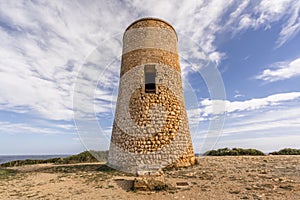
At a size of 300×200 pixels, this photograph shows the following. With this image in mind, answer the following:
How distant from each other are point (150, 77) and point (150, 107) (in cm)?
379

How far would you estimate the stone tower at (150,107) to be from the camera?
1027cm

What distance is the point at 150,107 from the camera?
1083cm

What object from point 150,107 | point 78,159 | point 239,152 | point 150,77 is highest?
point 150,77

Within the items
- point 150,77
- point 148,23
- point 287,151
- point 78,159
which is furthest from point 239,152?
point 78,159

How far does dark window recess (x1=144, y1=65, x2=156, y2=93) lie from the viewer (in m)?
11.7

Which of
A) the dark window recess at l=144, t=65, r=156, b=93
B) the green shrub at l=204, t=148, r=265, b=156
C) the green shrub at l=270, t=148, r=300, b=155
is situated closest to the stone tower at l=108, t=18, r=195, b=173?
the dark window recess at l=144, t=65, r=156, b=93

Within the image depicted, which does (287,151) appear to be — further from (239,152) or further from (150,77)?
(150,77)

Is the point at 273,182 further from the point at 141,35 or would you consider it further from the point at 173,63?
the point at 141,35

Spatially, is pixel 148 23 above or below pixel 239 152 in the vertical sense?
above

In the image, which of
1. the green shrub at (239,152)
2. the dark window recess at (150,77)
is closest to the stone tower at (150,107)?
the dark window recess at (150,77)

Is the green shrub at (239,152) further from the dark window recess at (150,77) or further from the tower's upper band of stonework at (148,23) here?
the tower's upper band of stonework at (148,23)

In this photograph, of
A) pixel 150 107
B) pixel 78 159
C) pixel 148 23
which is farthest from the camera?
pixel 78 159

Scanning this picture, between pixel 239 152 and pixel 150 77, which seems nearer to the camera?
pixel 150 77

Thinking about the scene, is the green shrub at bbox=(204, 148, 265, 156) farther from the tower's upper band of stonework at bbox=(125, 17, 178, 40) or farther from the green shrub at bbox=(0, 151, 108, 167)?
the tower's upper band of stonework at bbox=(125, 17, 178, 40)
